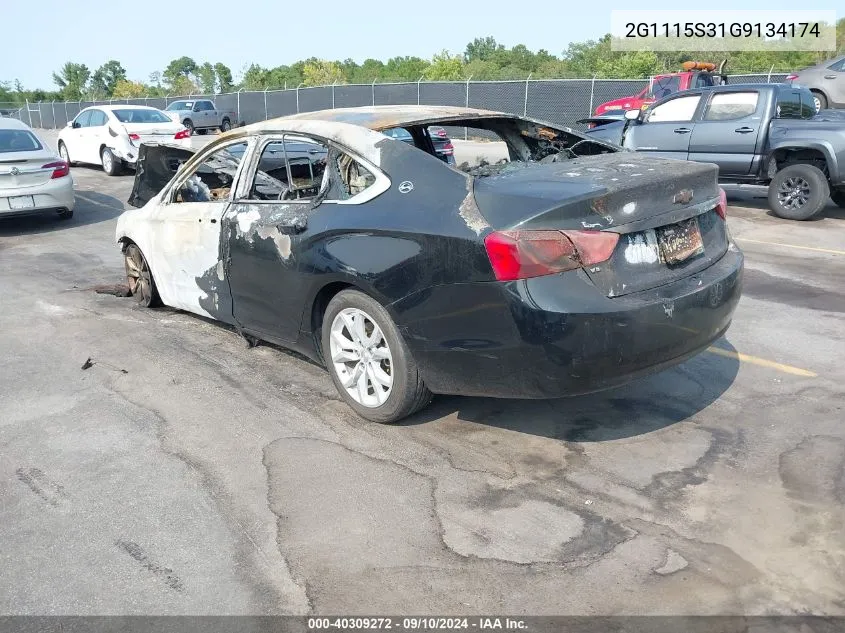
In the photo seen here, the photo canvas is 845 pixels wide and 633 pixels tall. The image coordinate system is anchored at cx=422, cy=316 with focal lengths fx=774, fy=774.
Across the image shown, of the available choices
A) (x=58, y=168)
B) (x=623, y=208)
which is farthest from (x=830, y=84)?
(x=623, y=208)

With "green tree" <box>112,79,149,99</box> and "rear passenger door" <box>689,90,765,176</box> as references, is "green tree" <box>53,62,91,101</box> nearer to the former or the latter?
"green tree" <box>112,79,149,99</box>

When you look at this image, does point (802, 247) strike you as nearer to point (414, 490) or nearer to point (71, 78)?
point (414, 490)

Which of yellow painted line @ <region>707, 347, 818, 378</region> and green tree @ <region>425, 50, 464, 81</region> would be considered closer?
yellow painted line @ <region>707, 347, 818, 378</region>

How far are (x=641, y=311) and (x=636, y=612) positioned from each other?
1.37 m

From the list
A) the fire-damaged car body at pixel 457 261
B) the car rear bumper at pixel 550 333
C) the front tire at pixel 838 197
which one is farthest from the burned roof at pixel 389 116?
the front tire at pixel 838 197

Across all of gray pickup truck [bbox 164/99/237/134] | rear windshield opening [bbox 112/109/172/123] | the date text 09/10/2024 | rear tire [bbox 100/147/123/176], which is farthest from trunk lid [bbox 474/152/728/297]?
gray pickup truck [bbox 164/99/237/134]

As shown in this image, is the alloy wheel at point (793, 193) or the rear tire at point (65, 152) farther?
the rear tire at point (65, 152)

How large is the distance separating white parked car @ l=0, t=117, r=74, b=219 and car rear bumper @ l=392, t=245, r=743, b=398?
29.2ft

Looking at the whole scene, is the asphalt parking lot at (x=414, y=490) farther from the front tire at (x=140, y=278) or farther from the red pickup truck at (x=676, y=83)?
the red pickup truck at (x=676, y=83)

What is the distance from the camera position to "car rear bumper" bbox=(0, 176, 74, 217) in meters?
10.7

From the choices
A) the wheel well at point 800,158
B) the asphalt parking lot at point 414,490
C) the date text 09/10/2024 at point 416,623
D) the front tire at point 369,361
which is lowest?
the date text 09/10/2024 at point 416,623

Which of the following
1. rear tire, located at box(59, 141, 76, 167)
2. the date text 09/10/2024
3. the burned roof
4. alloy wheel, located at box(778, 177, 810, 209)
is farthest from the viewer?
rear tire, located at box(59, 141, 76, 167)

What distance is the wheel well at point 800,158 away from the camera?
33.7 feet

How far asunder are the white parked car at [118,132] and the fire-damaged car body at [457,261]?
38.6 feet
